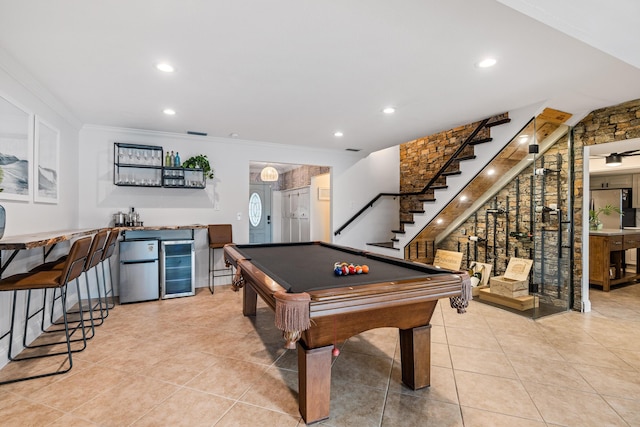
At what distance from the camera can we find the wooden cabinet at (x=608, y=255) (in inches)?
191

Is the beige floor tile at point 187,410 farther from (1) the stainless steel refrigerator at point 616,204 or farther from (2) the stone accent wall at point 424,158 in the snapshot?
(1) the stainless steel refrigerator at point 616,204

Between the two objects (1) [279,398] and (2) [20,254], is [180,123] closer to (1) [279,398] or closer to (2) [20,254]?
(2) [20,254]

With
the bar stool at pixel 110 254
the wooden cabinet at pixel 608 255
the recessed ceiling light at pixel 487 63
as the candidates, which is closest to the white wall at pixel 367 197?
the wooden cabinet at pixel 608 255

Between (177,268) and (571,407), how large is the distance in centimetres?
459

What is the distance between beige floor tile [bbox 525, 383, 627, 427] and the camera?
1.84m

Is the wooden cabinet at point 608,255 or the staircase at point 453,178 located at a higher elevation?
the staircase at point 453,178

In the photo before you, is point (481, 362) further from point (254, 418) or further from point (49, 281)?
point (49, 281)

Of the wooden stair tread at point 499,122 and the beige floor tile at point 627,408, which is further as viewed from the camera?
the wooden stair tread at point 499,122

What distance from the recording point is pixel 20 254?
2746 millimetres

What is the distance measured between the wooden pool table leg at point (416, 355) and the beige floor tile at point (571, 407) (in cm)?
72

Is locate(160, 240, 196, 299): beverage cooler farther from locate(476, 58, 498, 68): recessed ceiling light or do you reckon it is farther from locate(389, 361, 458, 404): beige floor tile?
locate(476, 58, 498, 68): recessed ceiling light

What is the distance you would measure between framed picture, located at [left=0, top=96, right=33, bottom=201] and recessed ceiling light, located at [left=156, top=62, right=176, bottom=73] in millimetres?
1264

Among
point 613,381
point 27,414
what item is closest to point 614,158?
point 613,381

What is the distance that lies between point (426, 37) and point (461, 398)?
99.1 inches
